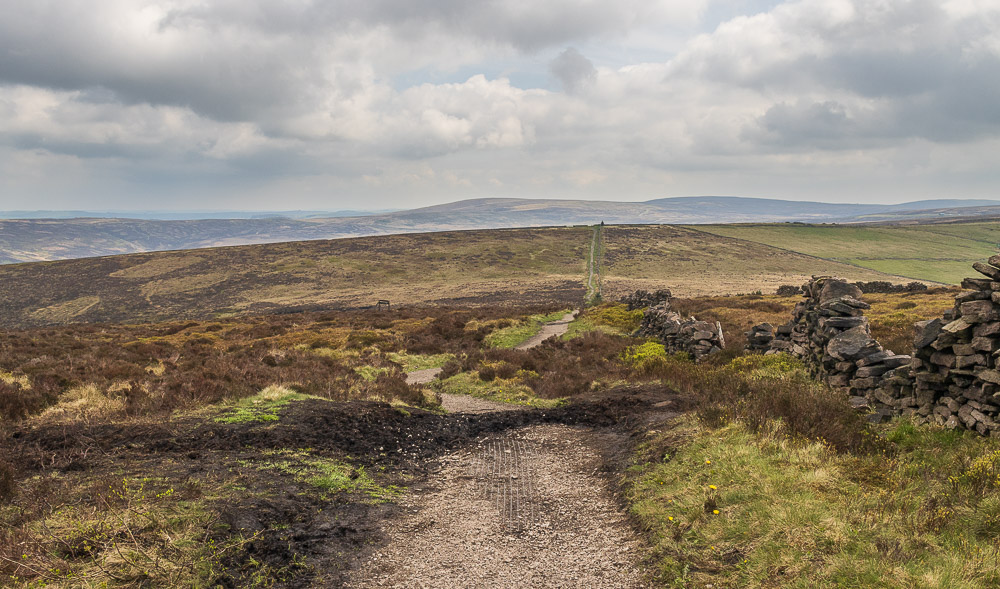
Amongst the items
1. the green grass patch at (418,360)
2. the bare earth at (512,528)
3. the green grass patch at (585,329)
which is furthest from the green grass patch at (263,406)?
the green grass patch at (585,329)

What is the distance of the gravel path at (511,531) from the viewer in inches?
237

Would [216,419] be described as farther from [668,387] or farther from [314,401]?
[668,387]

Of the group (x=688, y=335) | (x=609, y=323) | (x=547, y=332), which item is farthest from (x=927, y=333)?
(x=547, y=332)

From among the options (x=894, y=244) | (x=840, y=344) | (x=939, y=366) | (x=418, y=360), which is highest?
(x=894, y=244)

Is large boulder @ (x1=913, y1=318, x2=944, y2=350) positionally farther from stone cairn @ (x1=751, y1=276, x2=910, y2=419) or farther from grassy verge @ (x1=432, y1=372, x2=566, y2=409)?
grassy verge @ (x1=432, y1=372, x2=566, y2=409)

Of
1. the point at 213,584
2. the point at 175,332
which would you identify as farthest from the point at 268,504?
the point at 175,332

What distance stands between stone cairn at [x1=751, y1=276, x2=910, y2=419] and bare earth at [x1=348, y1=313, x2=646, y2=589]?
208 inches

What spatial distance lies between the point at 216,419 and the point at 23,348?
22194mm

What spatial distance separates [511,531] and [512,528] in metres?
0.10

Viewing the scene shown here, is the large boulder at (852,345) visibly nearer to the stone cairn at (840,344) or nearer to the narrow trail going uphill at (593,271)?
the stone cairn at (840,344)

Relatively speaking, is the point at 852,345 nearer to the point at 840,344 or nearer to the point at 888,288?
the point at 840,344

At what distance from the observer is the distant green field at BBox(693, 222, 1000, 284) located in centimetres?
9512

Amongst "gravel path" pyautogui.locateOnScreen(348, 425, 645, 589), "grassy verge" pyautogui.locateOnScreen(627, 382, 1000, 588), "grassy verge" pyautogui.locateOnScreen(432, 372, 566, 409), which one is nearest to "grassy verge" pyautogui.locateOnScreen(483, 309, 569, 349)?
"grassy verge" pyautogui.locateOnScreen(432, 372, 566, 409)

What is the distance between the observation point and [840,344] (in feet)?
36.8
